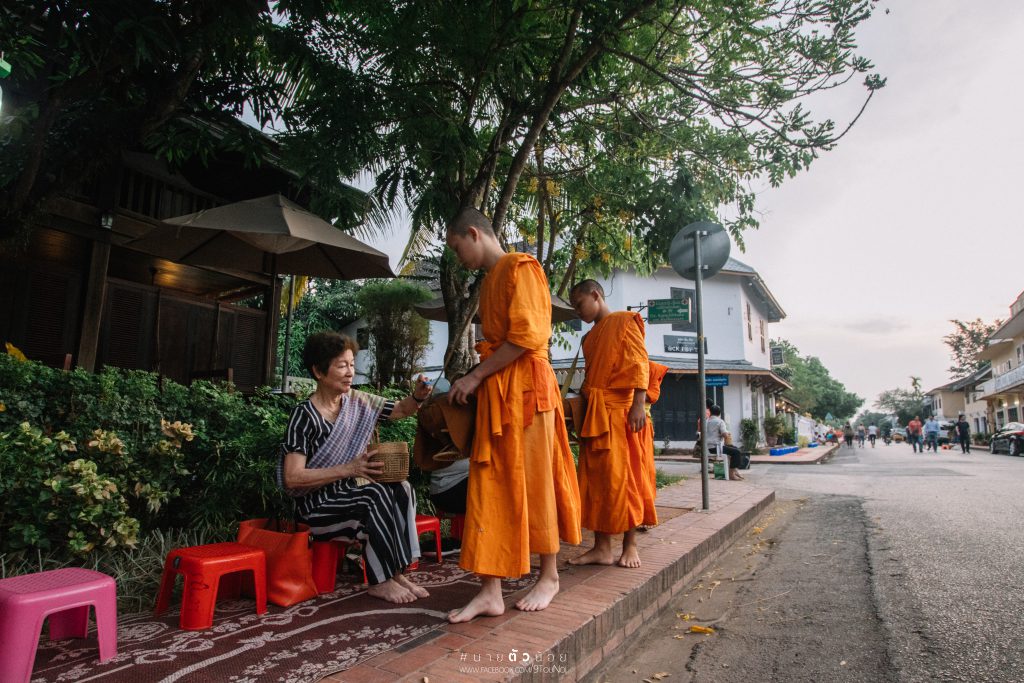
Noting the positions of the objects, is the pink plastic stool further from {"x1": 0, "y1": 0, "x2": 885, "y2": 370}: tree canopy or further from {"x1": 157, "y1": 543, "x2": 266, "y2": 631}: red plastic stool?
{"x1": 0, "y1": 0, "x2": 885, "y2": 370}: tree canopy

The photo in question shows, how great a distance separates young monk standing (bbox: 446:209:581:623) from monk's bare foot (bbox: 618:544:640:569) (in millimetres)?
891

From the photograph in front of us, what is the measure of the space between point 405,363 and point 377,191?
6.92 metres

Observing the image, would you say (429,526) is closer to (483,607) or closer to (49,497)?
(483,607)

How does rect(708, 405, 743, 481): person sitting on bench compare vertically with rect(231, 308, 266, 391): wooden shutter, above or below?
below

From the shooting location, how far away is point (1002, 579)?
3.68m

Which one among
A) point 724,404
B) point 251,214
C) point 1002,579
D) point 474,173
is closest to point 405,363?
point 474,173

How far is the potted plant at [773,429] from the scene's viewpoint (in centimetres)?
2377

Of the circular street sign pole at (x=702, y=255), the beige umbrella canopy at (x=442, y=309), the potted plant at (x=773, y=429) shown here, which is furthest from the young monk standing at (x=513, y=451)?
the potted plant at (x=773, y=429)

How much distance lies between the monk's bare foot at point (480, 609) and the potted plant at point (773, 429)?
23.6 metres

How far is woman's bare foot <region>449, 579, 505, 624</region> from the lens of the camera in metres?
2.53

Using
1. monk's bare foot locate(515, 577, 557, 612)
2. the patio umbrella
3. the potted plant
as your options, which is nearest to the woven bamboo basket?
monk's bare foot locate(515, 577, 557, 612)

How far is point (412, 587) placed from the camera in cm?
297

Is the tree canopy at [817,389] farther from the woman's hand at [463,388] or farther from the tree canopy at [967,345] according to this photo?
the woman's hand at [463,388]

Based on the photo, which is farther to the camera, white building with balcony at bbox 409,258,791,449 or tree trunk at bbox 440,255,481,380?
white building with balcony at bbox 409,258,791,449
